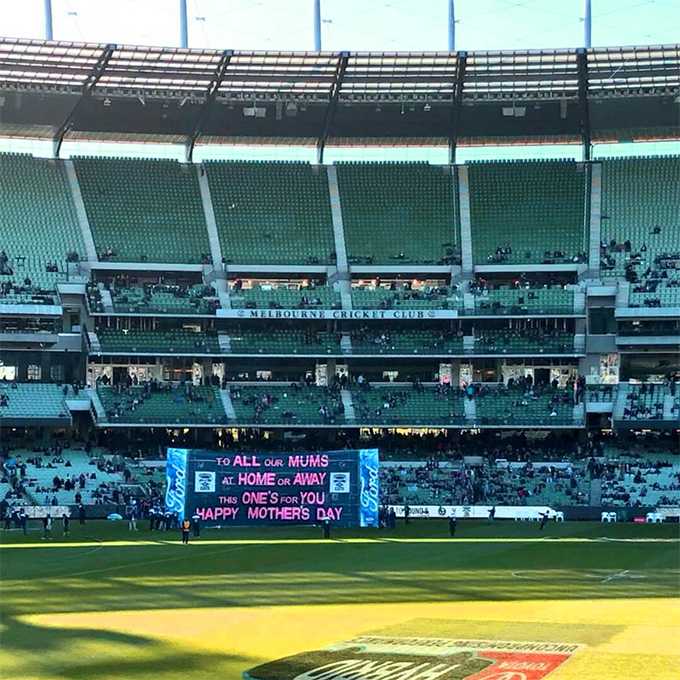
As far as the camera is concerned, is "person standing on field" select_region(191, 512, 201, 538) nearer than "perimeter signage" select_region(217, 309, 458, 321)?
Yes

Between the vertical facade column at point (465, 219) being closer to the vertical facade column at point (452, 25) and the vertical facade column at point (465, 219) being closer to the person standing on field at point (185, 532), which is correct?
the vertical facade column at point (452, 25)

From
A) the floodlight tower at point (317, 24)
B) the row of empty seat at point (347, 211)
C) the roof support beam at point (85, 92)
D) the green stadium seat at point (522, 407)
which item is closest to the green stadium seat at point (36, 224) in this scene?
the row of empty seat at point (347, 211)

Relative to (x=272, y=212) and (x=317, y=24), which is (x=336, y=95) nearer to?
(x=317, y=24)

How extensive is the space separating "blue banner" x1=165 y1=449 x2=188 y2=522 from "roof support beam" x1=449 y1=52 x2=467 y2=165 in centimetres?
3212

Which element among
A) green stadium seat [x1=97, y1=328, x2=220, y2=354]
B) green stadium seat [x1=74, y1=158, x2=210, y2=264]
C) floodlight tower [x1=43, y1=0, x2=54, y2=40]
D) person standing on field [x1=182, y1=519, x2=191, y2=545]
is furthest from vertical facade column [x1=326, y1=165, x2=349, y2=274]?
person standing on field [x1=182, y1=519, x2=191, y2=545]

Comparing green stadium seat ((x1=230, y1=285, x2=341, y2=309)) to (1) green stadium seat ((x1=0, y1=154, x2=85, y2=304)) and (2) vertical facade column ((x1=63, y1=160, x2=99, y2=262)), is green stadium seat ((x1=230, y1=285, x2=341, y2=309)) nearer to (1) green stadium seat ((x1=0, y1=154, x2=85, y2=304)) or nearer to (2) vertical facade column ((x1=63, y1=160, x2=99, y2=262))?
(2) vertical facade column ((x1=63, y1=160, x2=99, y2=262))

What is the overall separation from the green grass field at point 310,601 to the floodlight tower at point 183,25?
→ 3415cm

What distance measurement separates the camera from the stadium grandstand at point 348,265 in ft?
248

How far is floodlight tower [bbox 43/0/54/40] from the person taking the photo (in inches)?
2867

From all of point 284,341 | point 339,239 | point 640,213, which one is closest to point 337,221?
point 339,239

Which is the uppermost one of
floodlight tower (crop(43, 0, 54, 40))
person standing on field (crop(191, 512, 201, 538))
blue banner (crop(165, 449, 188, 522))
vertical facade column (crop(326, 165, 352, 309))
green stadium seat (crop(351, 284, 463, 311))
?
floodlight tower (crop(43, 0, 54, 40))

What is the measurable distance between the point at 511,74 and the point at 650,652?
2314 inches

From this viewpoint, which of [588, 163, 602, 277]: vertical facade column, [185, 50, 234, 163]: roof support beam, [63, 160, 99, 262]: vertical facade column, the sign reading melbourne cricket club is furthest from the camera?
[588, 163, 602, 277]: vertical facade column

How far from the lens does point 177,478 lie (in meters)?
55.1
